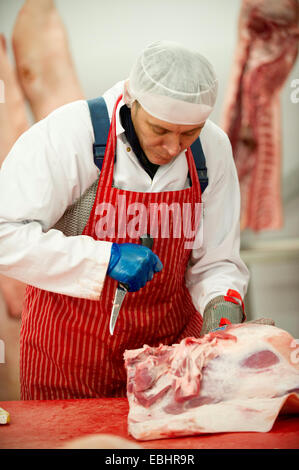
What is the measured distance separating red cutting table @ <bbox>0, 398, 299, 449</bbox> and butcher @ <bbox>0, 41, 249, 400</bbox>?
36 cm

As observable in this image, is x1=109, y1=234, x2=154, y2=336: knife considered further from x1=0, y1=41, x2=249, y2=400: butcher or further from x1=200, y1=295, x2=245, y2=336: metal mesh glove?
x1=200, y1=295, x2=245, y2=336: metal mesh glove

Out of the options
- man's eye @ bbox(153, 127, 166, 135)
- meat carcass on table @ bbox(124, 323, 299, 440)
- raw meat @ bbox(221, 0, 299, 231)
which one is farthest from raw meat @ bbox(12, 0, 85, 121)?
meat carcass on table @ bbox(124, 323, 299, 440)

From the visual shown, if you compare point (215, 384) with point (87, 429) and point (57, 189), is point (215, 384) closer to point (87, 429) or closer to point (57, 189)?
point (87, 429)

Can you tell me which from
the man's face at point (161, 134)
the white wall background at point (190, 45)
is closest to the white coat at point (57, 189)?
the man's face at point (161, 134)

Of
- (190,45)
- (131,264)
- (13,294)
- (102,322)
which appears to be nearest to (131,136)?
(131,264)

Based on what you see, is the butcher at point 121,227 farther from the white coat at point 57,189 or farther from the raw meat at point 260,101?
the raw meat at point 260,101

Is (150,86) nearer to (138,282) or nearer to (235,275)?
(138,282)

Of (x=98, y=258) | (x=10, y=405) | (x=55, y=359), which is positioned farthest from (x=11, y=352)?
(x=98, y=258)

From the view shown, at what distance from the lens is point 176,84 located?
6.18ft

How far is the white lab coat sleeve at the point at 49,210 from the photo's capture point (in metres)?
1.99

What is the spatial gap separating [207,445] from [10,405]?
29.3 inches

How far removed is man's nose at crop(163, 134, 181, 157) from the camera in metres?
1.96

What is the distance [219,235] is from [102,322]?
24.4 inches

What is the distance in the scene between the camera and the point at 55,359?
2.30 metres
